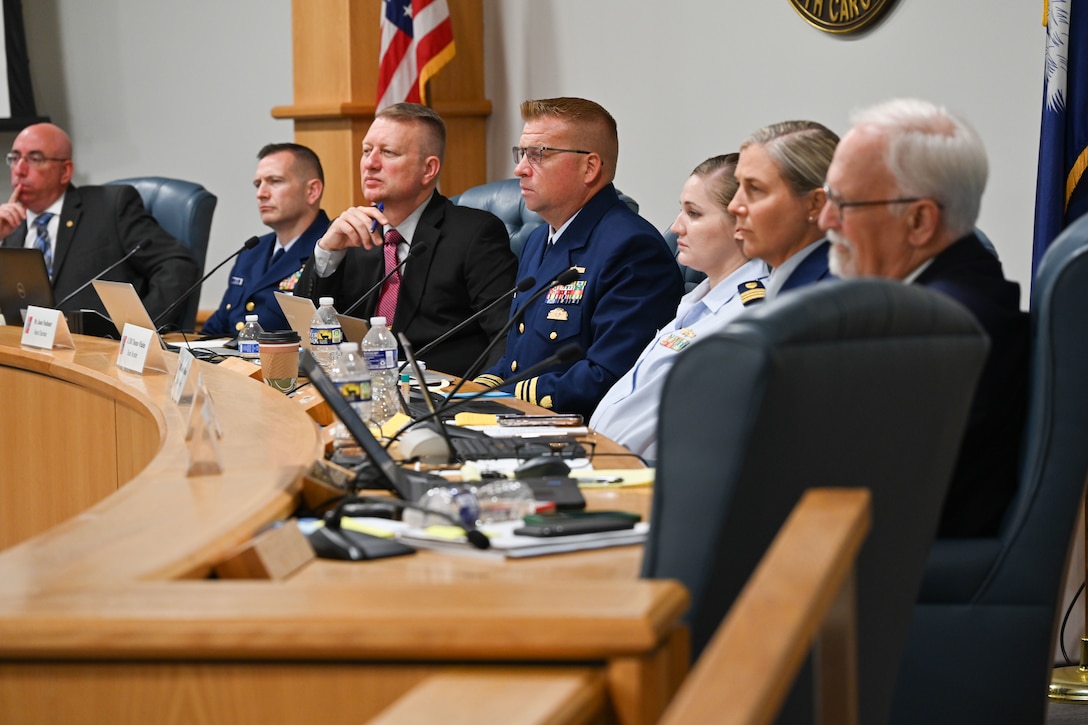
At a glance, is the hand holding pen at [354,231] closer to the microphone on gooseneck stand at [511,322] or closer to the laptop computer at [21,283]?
the laptop computer at [21,283]

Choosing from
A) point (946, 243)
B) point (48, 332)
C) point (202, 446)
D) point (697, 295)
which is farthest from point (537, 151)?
point (202, 446)

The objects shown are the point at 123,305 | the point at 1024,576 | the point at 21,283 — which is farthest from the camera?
the point at 21,283

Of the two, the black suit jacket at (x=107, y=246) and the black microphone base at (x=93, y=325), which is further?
the black suit jacket at (x=107, y=246)

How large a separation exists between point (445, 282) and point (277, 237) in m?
1.03

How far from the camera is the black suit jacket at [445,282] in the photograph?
3.62 meters

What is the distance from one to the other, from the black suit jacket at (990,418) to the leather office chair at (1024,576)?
0.03 m

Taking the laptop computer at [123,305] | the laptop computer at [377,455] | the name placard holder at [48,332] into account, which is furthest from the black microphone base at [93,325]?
the laptop computer at [377,455]

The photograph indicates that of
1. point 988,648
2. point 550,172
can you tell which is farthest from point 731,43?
point 988,648

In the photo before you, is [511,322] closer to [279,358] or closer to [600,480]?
[600,480]

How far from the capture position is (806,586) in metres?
0.78

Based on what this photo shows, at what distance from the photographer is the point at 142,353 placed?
2807mm

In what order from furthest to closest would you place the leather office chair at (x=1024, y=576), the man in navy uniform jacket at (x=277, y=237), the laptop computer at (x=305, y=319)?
the man in navy uniform jacket at (x=277, y=237) → the laptop computer at (x=305, y=319) → the leather office chair at (x=1024, y=576)

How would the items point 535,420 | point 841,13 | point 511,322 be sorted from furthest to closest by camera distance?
point 841,13, point 535,420, point 511,322

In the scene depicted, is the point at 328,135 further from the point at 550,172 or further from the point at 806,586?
the point at 806,586
